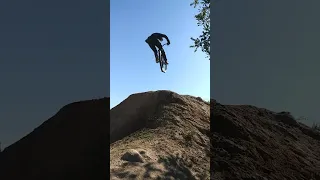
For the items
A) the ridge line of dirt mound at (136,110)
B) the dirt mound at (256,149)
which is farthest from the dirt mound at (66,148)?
the dirt mound at (256,149)

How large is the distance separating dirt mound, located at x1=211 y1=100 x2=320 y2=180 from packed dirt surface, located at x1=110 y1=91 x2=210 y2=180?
1.50ft

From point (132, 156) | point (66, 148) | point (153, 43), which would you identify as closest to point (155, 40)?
point (153, 43)

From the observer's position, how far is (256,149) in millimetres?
12812

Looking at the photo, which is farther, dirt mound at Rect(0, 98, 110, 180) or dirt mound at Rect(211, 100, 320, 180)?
dirt mound at Rect(0, 98, 110, 180)

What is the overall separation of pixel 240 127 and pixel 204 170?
3.91m

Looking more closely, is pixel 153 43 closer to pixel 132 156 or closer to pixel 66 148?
pixel 132 156

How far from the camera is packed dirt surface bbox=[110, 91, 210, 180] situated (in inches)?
387

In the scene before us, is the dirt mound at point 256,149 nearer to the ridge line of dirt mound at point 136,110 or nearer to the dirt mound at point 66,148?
the ridge line of dirt mound at point 136,110

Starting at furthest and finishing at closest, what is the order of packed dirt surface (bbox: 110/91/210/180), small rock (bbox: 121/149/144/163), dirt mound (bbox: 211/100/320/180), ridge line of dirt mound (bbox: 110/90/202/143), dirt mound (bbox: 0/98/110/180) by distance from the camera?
ridge line of dirt mound (bbox: 110/90/202/143)
dirt mound (bbox: 0/98/110/180)
dirt mound (bbox: 211/100/320/180)
small rock (bbox: 121/149/144/163)
packed dirt surface (bbox: 110/91/210/180)

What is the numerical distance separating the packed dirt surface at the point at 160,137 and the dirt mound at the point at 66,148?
75 centimetres

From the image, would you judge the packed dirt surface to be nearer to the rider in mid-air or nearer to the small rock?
the small rock

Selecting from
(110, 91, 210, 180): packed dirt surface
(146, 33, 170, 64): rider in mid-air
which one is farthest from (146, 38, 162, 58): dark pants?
(110, 91, 210, 180): packed dirt surface

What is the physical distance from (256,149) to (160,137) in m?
3.37

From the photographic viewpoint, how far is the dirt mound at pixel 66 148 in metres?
12.5
